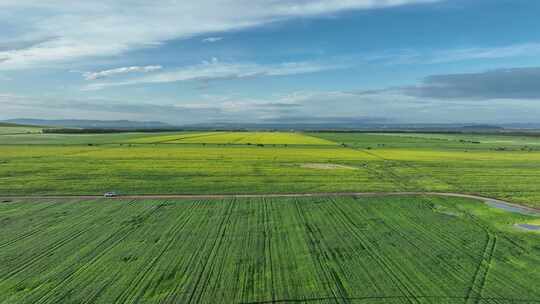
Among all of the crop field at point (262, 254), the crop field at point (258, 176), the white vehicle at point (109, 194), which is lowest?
the crop field at point (262, 254)

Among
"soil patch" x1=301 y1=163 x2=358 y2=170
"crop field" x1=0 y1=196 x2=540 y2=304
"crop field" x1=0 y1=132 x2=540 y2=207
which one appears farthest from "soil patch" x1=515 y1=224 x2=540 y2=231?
"soil patch" x1=301 y1=163 x2=358 y2=170

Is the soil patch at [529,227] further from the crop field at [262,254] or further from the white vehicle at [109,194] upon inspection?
the white vehicle at [109,194]

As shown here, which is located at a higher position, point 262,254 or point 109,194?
point 109,194

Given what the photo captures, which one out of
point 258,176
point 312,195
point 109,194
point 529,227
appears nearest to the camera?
point 529,227

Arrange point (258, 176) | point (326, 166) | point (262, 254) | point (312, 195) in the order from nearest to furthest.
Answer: point (262, 254), point (312, 195), point (258, 176), point (326, 166)

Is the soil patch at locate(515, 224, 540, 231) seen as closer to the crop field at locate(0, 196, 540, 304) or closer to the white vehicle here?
the crop field at locate(0, 196, 540, 304)

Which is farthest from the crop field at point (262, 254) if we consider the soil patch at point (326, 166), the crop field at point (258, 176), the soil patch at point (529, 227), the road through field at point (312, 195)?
the soil patch at point (326, 166)

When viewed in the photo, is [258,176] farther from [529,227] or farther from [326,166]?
[529,227]

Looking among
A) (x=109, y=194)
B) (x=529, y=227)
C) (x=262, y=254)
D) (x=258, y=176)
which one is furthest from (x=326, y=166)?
(x=262, y=254)
